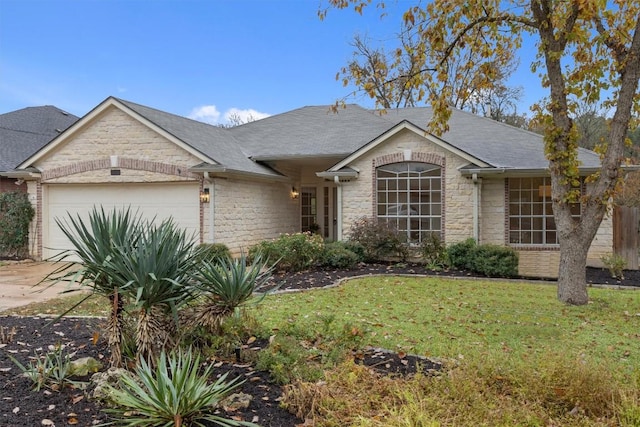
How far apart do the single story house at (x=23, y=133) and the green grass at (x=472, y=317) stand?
12495 mm

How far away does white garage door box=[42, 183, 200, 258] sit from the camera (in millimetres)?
14289

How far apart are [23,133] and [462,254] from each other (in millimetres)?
19544

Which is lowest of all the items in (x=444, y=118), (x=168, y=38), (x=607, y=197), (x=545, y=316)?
(x=545, y=316)

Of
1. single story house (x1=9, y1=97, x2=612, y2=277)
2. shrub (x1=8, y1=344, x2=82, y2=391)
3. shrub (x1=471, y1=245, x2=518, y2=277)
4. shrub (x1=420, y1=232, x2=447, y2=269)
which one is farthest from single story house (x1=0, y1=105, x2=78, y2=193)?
shrub (x1=471, y1=245, x2=518, y2=277)

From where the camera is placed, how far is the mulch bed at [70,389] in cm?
373

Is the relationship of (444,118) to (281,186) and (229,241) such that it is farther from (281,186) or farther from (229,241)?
(281,186)

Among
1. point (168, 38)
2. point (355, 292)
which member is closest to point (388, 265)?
point (355, 292)

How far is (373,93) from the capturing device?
9.26 meters

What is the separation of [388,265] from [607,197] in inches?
247

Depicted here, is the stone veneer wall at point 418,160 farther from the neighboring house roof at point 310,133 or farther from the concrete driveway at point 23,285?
the concrete driveway at point 23,285

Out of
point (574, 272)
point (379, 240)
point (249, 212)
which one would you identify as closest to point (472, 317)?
point (574, 272)

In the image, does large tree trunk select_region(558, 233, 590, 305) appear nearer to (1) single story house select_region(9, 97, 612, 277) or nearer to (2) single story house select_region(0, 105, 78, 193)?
→ (1) single story house select_region(9, 97, 612, 277)

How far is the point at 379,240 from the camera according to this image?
531 inches

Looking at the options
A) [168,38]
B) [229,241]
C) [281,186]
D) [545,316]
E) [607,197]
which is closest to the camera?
[545,316]
